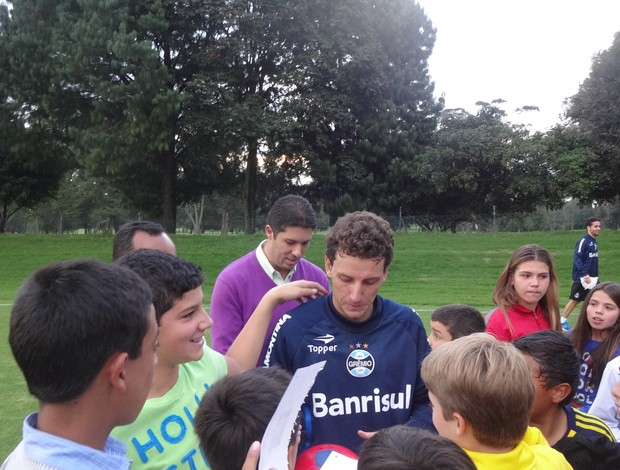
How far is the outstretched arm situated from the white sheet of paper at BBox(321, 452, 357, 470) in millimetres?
837

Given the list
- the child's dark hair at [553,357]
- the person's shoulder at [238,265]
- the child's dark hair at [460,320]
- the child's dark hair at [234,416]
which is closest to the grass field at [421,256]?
the child's dark hair at [460,320]

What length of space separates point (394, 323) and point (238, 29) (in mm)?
27836

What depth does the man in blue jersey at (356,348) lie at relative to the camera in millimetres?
2547

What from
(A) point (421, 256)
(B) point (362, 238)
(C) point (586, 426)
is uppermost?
(B) point (362, 238)

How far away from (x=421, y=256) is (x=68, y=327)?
22.9m

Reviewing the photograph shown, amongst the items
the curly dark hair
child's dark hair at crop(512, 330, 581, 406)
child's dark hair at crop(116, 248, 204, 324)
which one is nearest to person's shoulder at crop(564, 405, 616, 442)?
child's dark hair at crop(512, 330, 581, 406)

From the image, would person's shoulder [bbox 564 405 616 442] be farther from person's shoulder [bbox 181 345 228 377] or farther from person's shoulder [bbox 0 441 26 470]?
person's shoulder [bbox 0 441 26 470]

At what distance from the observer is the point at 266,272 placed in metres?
3.98

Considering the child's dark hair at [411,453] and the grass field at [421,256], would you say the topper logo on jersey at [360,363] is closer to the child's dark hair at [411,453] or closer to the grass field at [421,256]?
the child's dark hair at [411,453]

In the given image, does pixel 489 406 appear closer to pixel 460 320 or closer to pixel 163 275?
pixel 163 275

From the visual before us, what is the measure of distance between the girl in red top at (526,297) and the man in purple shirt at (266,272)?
133cm

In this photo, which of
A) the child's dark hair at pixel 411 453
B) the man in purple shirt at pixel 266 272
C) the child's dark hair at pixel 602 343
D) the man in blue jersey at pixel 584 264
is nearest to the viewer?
the child's dark hair at pixel 411 453

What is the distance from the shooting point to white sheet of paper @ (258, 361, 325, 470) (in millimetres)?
1641

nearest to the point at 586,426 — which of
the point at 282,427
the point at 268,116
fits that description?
the point at 282,427
